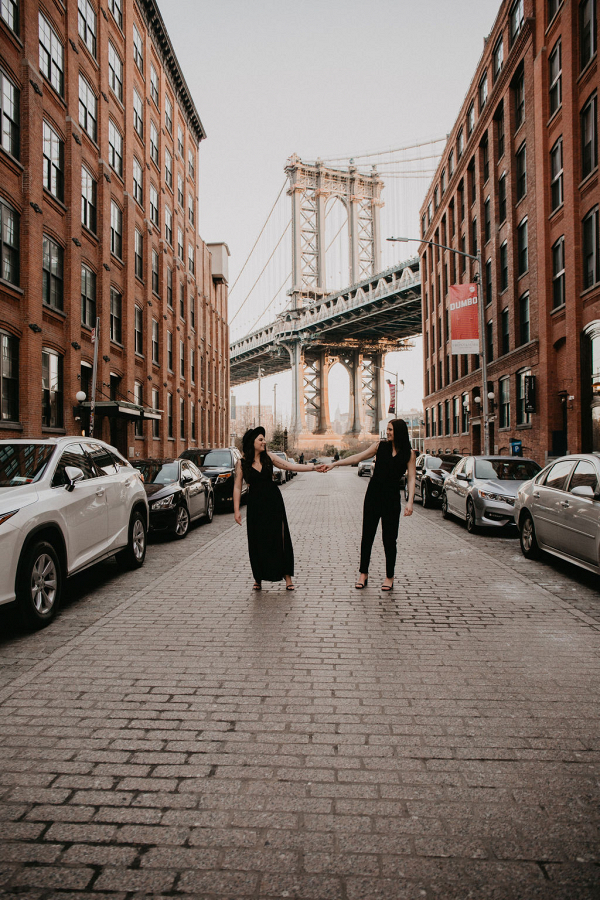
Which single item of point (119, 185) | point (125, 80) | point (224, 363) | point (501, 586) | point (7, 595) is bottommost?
point (501, 586)

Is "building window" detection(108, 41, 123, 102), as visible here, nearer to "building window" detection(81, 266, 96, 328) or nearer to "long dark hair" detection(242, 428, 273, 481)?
"building window" detection(81, 266, 96, 328)

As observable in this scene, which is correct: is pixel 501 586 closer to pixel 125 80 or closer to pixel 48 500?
pixel 48 500

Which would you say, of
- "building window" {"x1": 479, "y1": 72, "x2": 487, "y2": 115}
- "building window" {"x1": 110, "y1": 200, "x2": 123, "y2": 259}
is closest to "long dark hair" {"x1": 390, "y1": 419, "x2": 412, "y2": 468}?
"building window" {"x1": 110, "y1": 200, "x2": 123, "y2": 259}

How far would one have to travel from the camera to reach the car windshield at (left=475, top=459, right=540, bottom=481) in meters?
12.1

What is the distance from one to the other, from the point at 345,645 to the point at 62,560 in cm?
276

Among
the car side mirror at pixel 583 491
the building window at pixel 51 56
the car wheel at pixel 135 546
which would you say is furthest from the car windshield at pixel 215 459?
the building window at pixel 51 56

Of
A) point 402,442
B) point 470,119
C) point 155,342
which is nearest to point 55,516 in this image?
point 402,442

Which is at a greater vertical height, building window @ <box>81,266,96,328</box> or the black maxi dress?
building window @ <box>81,266,96,328</box>

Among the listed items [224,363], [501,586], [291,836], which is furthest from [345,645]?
[224,363]

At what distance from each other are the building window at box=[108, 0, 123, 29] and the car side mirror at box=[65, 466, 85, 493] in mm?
25967

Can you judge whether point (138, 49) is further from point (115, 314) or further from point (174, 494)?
point (174, 494)

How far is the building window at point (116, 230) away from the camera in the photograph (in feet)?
79.8

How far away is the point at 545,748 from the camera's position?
3096 mm

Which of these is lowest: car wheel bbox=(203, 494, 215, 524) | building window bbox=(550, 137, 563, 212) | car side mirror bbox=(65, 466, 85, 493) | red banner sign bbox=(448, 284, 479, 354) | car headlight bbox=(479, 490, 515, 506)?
car wheel bbox=(203, 494, 215, 524)
